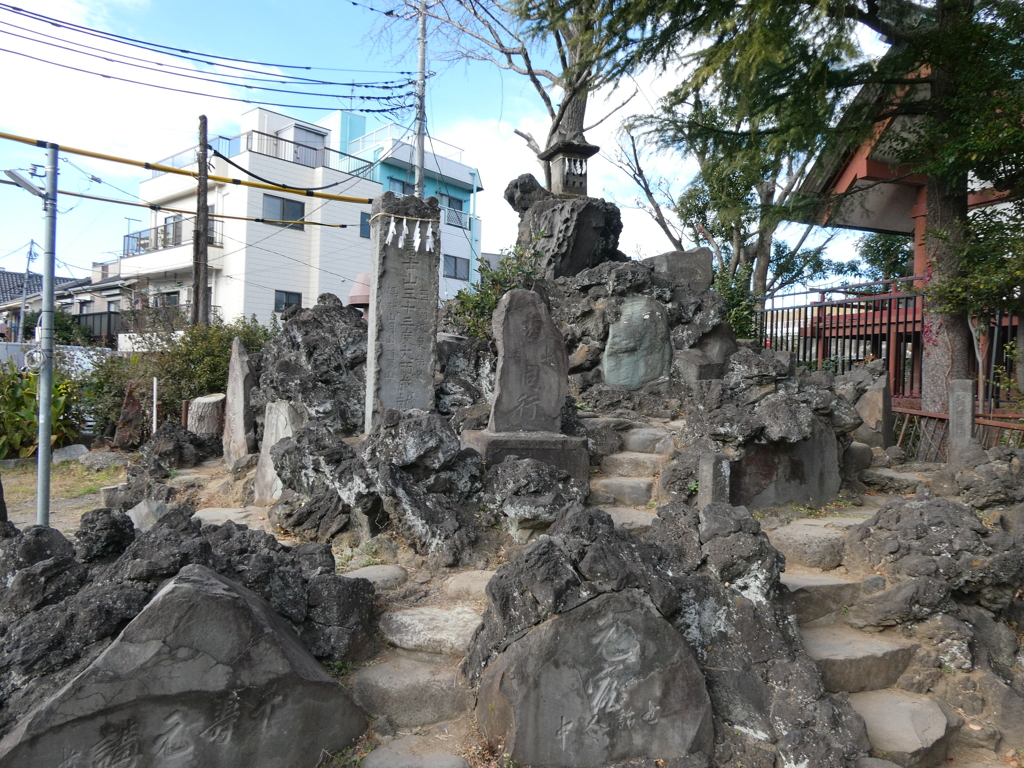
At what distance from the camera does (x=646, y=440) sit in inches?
295

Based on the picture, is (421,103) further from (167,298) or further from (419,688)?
(419,688)

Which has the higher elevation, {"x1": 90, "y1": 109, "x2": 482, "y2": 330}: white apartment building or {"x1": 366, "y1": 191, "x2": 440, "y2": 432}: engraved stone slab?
{"x1": 90, "y1": 109, "x2": 482, "y2": 330}: white apartment building

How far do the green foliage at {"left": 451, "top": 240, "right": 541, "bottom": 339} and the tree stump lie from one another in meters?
3.85

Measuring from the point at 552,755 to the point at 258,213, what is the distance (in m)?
21.4

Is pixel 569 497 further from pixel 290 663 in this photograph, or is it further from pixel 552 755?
pixel 290 663

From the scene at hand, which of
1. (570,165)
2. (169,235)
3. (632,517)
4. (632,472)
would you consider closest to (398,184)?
(169,235)

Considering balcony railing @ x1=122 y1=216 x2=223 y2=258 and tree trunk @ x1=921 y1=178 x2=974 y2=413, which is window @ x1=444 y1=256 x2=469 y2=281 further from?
tree trunk @ x1=921 y1=178 x2=974 y2=413

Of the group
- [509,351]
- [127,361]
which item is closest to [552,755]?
[509,351]

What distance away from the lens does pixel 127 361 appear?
487 inches

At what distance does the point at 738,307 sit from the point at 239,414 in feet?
30.3

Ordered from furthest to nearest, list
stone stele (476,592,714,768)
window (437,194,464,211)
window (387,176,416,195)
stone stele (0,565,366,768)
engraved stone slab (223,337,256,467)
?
window (437,194,464,211) → window (387,176,416,195) → engraved stone slab (223,337,256,467) → stone stele (476,592,714,768) → stone stele (0,565,366,768)

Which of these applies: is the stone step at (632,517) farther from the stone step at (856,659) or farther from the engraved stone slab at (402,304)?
the engraved stone slab at (402,304)

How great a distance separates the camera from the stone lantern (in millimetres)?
13750

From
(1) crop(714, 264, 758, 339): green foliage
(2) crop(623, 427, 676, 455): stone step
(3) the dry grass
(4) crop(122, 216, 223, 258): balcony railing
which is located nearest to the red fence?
(1) crop(714, 264, 758, 339): green foliage
